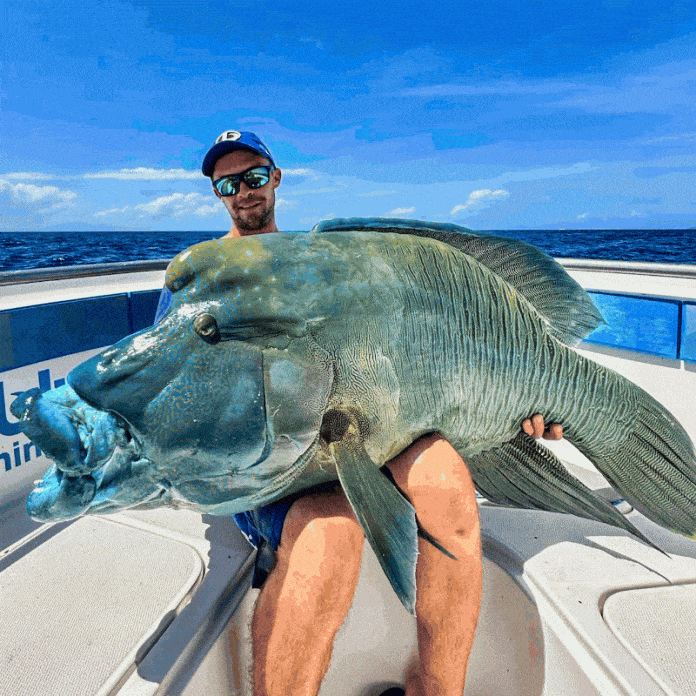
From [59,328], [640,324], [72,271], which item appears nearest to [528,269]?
[640,324]

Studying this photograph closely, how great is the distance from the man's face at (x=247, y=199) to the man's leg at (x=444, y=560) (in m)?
1.40

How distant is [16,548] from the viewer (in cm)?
190

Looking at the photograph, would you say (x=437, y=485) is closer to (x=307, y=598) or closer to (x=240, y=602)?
(x=307, y=598)

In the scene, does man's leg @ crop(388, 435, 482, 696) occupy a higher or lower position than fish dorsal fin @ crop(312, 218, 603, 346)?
lower

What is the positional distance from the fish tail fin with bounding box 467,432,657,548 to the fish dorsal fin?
389 mm

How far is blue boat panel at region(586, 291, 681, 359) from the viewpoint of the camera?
8.63 ft

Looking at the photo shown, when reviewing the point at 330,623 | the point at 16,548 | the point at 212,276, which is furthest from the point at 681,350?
the point at 16,548

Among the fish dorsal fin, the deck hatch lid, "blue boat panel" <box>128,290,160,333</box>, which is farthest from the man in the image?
"blue boat panel" <box>128,290,160,333</box>

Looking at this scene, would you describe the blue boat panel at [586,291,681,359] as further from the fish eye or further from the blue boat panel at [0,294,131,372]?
the blue boat panel at [0,294,131,372]

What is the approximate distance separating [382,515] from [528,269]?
2.97 feet

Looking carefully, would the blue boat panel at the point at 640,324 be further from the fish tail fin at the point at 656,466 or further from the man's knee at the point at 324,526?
the man's knee at the point at 324,526

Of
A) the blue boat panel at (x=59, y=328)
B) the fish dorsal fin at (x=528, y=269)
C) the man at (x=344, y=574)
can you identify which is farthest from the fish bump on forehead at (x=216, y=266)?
the blue boat panel at (x=59, y=328)

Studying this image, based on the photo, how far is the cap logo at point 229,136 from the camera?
2094 millimetres

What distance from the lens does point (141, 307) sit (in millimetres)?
3242
